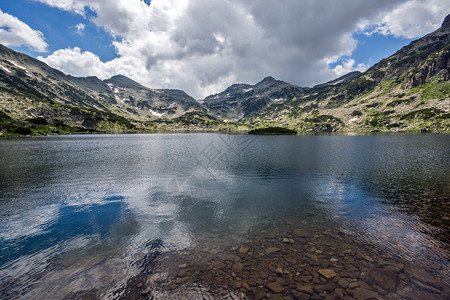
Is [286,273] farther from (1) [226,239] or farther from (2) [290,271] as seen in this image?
(1) [226,239]

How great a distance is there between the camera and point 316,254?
49.5 ft

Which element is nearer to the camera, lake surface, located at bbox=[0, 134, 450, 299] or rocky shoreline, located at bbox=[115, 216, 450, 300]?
rocky shoreline, located at bbox=[115, 216, 450, 300]

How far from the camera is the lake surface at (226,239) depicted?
1209cm

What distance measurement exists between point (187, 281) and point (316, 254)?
987 cm

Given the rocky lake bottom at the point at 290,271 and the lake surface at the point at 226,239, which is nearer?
the rocky lake bottom at the point at 290,271

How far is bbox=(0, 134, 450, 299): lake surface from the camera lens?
39.7ft

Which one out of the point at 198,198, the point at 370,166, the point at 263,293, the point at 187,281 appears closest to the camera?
the point at 263,293

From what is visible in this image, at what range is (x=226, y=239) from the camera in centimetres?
1738

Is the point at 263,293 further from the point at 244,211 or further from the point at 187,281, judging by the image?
the point at 244,211

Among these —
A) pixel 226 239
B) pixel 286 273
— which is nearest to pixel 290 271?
pixel 286 273

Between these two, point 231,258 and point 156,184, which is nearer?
point 231,258

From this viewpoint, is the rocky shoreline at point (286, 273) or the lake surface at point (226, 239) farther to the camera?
the lake surface at point (226, 239)

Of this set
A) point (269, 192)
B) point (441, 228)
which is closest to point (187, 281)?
point (269, 192)

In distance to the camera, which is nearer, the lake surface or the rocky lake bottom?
the rocky lake bottom
